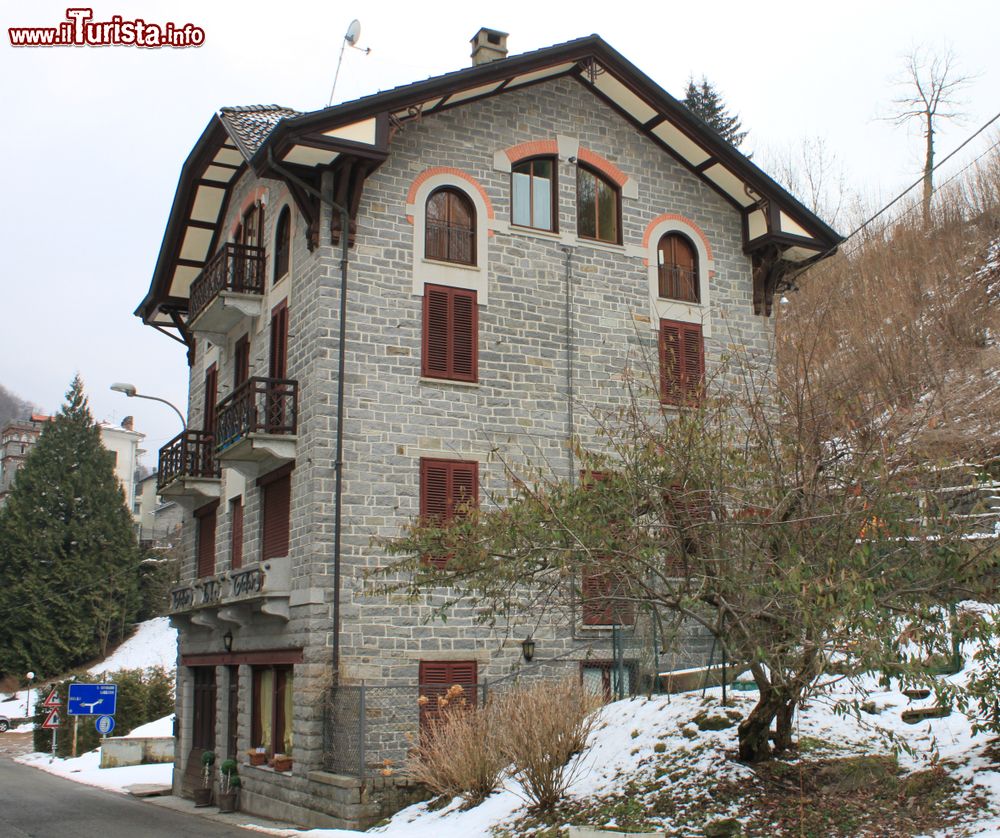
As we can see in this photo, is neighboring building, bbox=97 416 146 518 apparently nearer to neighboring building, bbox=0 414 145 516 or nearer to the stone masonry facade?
neighboring building, bbox=0 414 145 516

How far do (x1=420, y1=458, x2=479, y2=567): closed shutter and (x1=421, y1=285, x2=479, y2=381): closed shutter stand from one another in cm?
151

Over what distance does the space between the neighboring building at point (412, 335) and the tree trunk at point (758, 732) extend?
399cm

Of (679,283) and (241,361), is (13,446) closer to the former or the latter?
(241,361)

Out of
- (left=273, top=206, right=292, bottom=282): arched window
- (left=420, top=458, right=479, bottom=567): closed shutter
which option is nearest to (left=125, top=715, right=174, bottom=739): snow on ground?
(left=273, top=206, right=292, bottom=282): arched window

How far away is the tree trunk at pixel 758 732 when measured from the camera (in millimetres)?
12430

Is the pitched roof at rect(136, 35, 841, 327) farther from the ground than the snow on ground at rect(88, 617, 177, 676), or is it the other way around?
the pitched roof at rect(136, 35, 841, 327)

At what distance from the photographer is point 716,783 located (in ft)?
41.3

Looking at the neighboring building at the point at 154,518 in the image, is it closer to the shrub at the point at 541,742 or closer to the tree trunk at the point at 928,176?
the tree trunk at the point at 928,176

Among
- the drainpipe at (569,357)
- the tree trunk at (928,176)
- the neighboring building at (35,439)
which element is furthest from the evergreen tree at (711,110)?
the neighboring building at (35,439)

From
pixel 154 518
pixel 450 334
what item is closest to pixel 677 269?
pixel 450 334

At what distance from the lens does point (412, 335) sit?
19125mm

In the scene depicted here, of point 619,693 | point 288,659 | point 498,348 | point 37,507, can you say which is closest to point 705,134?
point 498,348

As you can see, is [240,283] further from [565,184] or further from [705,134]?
[705,134]

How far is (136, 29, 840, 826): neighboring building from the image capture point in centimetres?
1781
